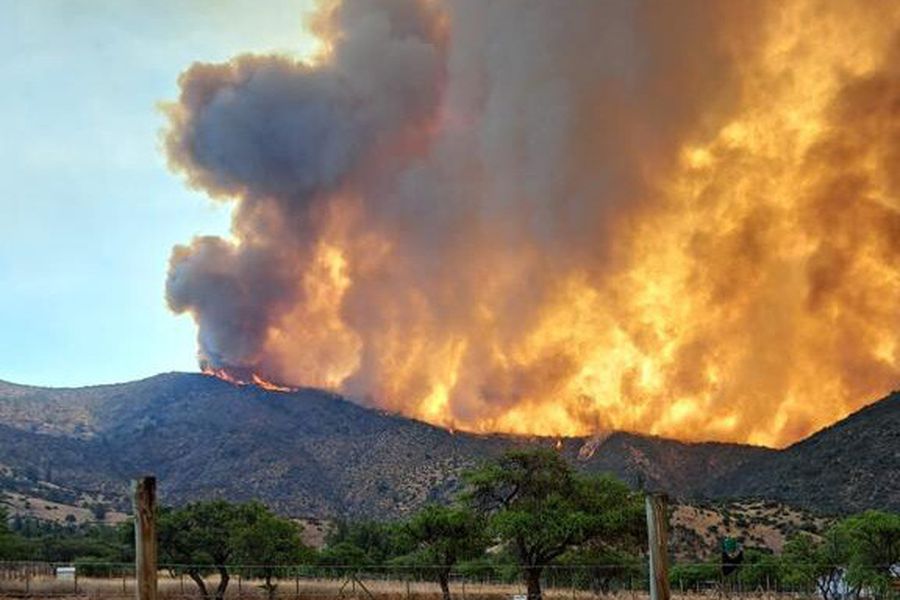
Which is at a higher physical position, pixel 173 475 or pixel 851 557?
pixel 173 475

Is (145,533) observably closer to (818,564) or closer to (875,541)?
(818,564)

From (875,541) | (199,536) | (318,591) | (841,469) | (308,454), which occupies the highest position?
(308,454)

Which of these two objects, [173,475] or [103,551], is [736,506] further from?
→ [173,475]

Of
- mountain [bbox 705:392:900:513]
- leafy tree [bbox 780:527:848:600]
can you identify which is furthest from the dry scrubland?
mountain [bbox 705:392:900:513]

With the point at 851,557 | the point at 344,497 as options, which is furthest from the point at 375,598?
the point at 344,497

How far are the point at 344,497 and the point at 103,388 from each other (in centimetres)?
7555

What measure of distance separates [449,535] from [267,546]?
12.7m

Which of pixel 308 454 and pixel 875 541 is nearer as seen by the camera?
pixel 875 541

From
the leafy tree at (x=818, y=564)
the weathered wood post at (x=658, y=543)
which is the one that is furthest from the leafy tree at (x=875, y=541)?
the weathered wood post at (x=658, y=543)

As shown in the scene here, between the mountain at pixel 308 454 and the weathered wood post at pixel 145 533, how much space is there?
89445 mm

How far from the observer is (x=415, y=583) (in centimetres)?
5928

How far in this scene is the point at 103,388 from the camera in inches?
6821

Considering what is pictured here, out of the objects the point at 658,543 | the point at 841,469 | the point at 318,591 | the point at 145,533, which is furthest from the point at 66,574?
the point at 841,469

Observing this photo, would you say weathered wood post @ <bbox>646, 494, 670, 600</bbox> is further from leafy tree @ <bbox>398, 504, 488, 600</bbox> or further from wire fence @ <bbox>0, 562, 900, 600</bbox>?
leafy tree @ <bbox>398, 504, 488, 600</bbox>
